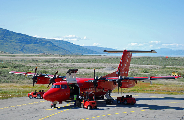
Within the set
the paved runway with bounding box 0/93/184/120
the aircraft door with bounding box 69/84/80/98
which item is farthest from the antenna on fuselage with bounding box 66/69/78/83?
the paved runway with bounding box 0/93/184/120

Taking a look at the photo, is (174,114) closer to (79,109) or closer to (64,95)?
(79,109)

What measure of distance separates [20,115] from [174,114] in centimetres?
1938

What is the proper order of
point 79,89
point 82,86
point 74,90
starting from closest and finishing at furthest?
point 79,89 < point 82,86 < point 74,90

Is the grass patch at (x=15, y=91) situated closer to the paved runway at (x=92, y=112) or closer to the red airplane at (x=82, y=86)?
the paved runway at (x=92, y=112)

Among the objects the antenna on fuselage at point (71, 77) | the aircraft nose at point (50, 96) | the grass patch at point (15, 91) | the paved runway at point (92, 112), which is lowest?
the paved runway at point (92, 112)

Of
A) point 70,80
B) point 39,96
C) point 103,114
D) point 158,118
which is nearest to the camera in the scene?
point 158,118

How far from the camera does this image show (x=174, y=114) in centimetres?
2805

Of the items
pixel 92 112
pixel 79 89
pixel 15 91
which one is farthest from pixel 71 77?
pixel 15 91

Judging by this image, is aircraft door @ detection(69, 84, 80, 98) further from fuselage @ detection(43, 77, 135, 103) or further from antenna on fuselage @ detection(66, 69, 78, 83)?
antenna on fuselage @ detection(66, 69, 78, 83)

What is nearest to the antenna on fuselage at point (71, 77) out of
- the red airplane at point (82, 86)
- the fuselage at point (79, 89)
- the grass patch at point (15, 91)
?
the red airplane at point (82, 86)

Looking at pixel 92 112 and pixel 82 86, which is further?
pixel 82 86

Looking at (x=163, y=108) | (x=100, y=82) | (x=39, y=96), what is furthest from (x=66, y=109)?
(x=163, y=108)

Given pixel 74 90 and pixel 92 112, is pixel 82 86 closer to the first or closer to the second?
pixel 74 90

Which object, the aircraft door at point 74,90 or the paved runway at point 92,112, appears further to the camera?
the aircraft door at point 74,90
